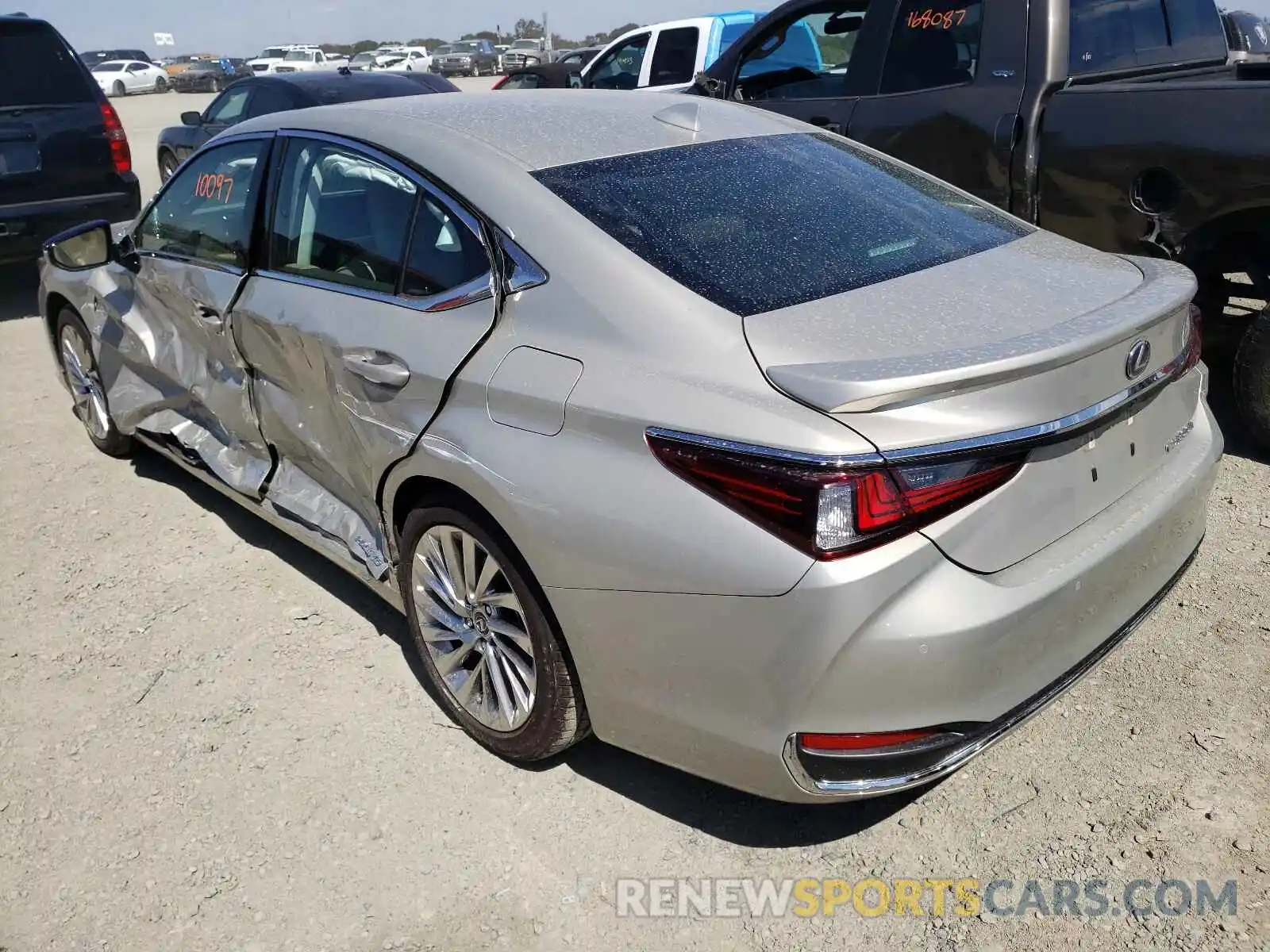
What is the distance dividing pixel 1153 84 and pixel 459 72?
48.1 meters

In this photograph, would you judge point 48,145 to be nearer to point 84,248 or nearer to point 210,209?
point 84,248

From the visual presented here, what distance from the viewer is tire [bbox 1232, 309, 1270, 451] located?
405 centimetres

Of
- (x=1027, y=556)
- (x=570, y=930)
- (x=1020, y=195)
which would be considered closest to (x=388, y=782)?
(x=570, y=930)

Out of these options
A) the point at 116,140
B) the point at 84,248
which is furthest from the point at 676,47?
the point at 84,248

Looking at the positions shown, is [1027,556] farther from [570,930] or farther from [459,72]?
[459,72]

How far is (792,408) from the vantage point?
2047 mm

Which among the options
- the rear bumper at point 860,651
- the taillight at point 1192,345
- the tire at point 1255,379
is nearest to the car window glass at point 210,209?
the rear bumper at point 860,651

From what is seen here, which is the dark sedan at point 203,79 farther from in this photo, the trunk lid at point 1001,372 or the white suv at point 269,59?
the trunk lid at point 1001,372

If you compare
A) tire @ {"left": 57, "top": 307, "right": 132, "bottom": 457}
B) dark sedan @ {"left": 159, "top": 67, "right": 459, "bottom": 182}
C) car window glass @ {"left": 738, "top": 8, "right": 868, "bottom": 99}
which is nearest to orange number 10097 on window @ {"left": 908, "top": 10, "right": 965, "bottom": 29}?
car window glass @ {"left": 738, "top": 8, "right": 868, "bottom": 99}

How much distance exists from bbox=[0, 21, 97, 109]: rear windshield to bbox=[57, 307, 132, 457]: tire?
364 cm

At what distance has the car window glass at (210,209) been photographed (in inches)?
144

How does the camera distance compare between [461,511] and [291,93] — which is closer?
[461,511]

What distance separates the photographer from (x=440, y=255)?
2836 millimetres

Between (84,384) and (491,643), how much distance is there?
3335mm
